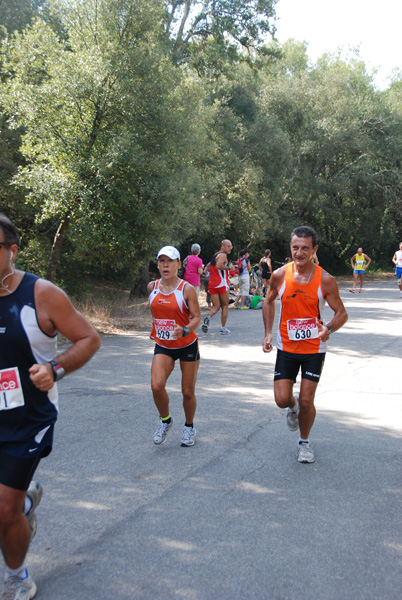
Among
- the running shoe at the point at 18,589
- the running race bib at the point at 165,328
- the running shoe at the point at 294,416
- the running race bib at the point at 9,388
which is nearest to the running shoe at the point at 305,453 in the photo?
the running shoe at the point at 294,416

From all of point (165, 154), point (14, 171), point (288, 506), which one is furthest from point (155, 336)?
point (14, 171)

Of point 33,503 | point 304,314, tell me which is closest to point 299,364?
point 304,314

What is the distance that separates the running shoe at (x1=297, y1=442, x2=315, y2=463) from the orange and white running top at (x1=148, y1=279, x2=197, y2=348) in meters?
1.37

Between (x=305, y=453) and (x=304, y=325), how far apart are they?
3.62 feet

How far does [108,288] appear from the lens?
21250 mm

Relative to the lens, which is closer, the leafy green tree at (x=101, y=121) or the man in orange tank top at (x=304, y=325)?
the man in orange tank top at (x=304, y=325)

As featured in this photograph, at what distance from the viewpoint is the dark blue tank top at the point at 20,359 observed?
2723 millimetres

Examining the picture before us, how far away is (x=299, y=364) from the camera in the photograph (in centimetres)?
503

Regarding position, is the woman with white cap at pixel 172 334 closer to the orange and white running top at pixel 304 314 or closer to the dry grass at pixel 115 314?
the orange and white running top at pixel 304 314

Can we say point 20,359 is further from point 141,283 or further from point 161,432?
point 141,283

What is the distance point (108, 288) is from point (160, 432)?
1630cm

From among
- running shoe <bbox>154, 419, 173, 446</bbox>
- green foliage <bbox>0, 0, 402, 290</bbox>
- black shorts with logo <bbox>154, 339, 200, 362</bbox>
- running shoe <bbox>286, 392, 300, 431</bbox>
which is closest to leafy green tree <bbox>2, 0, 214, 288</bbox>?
green foliage <bbox>0, 0, 402, 290</bbox>

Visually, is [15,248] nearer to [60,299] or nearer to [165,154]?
[60,299]

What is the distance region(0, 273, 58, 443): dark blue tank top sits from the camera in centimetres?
272
